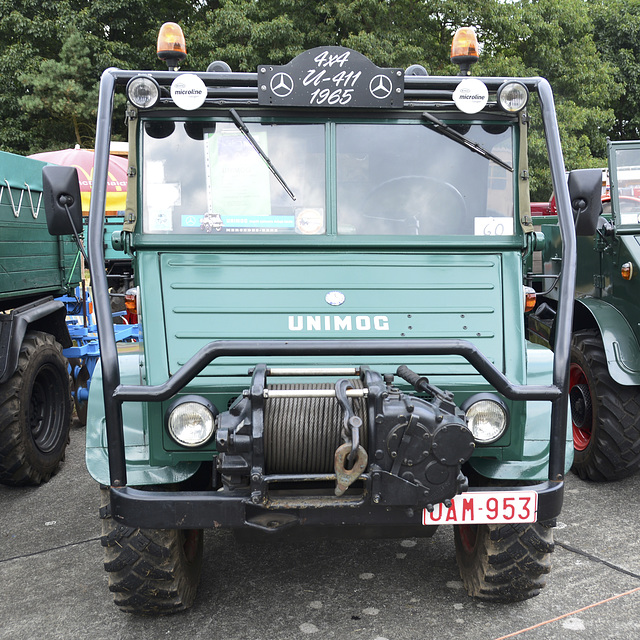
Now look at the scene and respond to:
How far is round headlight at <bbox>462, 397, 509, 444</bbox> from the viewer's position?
2.97m

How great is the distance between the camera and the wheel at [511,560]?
3113 millimetres

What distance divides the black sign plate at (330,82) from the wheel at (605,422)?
2.39 m

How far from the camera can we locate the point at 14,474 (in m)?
5.05

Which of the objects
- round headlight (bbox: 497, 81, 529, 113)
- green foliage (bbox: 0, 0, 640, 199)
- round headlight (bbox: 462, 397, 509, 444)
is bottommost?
round headlight (bbox: 462, 397, 509, 444)

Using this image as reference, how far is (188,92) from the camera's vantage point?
3.39 m

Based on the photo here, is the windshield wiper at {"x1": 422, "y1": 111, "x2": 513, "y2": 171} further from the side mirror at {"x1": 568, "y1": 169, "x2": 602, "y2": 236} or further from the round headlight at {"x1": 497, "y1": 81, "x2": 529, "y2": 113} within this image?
the side mirror at {"x1": 568, "y1": 169, "x2": 602, "y2": 236}

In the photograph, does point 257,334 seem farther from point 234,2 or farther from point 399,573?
point 234,2

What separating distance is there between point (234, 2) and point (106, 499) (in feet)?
52.6

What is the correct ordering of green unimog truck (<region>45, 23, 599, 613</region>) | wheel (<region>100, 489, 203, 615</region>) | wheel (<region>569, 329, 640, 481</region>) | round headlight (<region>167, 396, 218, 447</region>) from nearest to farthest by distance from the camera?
green unimog truck (<region>45, 23, 599, 613</region>) → round headlight (<region>167, 396, 218, 447</region>) → wheel (<region>100, 489, 203, 615</region>) → wheel (<region>569, 329, 640, 481</region>)

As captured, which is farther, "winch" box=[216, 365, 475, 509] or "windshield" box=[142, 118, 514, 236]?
"windshield" box=[142, 118, 514, 236]

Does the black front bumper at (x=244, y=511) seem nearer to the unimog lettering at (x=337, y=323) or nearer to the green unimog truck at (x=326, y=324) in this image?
the green unimog truck at (x=326, y=324)

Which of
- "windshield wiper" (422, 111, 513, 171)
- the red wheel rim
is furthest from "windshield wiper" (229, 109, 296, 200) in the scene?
the red wheel rim

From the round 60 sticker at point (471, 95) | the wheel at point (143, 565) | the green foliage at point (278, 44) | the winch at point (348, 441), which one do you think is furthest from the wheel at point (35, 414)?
the green foliage at point (278, 44)

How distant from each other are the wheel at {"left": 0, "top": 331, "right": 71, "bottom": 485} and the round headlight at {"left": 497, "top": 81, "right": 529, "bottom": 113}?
367 cm
